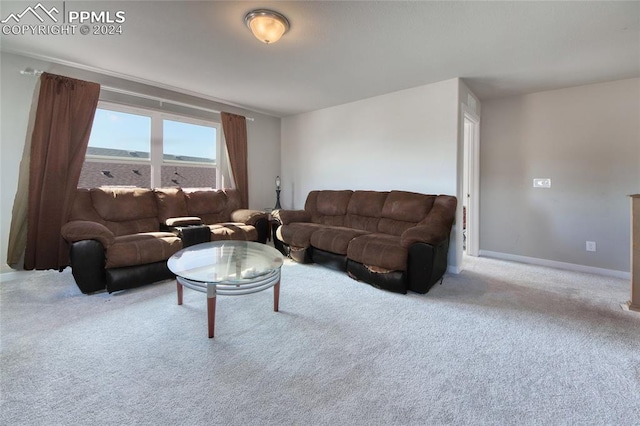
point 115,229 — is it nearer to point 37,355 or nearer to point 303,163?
point 37,355

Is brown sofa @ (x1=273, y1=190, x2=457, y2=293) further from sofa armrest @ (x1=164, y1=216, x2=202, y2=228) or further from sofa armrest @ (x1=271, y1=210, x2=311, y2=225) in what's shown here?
sofa armrest @ (x1=164, y1=216, x2=202, y2=228)

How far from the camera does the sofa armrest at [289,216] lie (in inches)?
158

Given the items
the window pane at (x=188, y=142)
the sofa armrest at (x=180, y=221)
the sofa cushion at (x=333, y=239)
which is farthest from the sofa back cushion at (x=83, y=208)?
the sofa cushion at (x=333, y=239)

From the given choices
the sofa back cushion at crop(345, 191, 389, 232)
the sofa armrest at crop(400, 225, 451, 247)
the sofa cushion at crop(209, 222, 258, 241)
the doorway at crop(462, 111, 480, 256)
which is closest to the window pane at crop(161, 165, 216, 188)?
the sofa cushion at crop(209, 222, 258, 241)

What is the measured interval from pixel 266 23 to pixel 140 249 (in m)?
2.24

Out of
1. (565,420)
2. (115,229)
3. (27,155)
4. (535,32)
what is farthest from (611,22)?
(27,155)

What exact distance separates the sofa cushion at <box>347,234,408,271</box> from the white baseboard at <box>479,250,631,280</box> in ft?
6.86

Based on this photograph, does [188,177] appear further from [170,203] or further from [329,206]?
[329,206]

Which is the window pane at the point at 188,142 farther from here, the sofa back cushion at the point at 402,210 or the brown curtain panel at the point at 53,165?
the sofa back cushion at the point at 402,210

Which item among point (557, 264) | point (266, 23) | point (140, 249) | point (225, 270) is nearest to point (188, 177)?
point (140, 249)

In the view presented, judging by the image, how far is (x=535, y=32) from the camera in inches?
90.8

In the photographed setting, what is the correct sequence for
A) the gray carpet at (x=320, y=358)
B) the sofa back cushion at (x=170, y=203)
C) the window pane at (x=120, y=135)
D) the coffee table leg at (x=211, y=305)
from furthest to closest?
the sofa back cushion at (x=170, y=203) → the window pane at (x=120, y=135) → the coffee table leg at (x=211, y=305) → the gray carpet at (x=320, y=358)

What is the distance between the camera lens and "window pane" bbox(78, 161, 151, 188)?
11.1 ft

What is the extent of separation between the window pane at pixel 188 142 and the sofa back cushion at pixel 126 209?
0.79m
